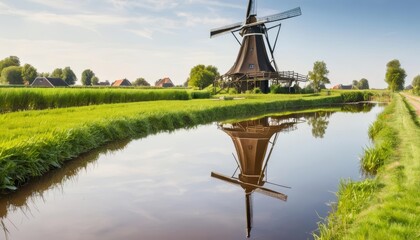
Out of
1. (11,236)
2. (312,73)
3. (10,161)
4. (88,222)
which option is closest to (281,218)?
(88,222)

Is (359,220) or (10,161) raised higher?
(10,161)

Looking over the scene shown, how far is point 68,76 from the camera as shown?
272 feet

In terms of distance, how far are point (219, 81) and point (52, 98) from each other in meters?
28.5

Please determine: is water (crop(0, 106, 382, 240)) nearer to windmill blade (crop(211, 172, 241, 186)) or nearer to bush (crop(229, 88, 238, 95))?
windmill blade (crop(211, 172, 241, 186))

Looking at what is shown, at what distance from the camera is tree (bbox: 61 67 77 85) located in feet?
270

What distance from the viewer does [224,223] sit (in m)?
5.16

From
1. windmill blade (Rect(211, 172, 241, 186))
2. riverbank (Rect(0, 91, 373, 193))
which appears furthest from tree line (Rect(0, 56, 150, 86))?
windmill blade (Rect(211, 172, 241, 186))

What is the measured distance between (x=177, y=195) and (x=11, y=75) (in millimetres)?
76646

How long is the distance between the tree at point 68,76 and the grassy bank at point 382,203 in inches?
3305

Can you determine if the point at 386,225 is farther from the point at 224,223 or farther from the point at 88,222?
the point at 88,222

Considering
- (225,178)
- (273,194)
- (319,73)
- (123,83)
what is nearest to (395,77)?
(319,73)

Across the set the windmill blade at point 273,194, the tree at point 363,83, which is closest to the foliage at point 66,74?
the windmill blade at point 273,194

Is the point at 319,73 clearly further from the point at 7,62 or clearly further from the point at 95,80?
the point at 7,62

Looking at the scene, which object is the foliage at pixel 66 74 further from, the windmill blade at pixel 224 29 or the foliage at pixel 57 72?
the windmill blade at pixel 224 29
